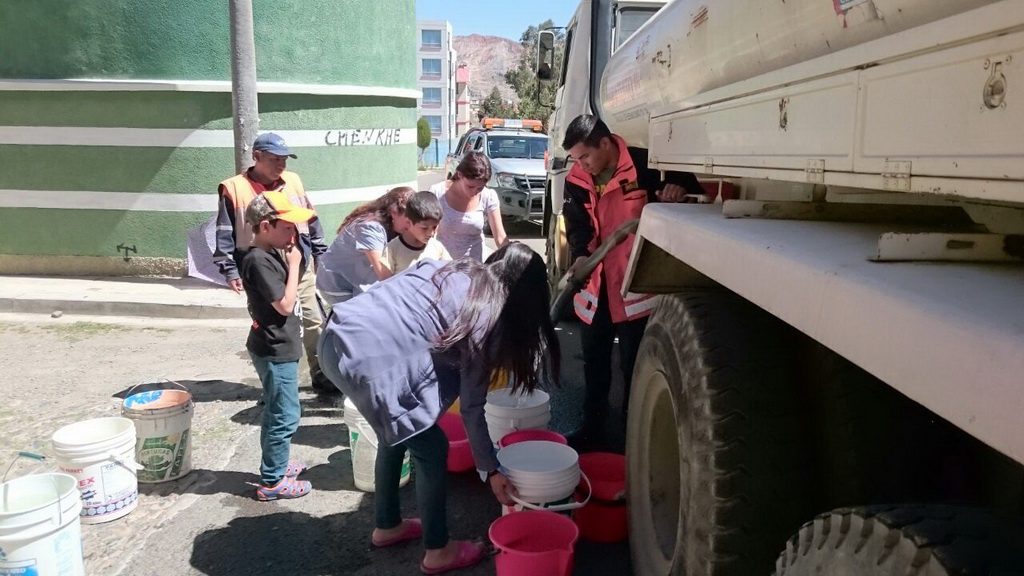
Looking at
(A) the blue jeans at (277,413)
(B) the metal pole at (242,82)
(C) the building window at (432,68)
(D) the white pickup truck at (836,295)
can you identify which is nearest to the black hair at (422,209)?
(A) the blue jeans at (277,413)

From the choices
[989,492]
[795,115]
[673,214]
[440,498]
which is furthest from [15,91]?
[989,492]

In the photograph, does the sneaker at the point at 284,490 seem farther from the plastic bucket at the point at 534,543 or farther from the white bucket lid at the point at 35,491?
the plastic bucket at the point at 534,543

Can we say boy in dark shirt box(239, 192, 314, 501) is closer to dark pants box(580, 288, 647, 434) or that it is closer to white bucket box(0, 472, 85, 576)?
white bucket box(0, 472, 85, 576)

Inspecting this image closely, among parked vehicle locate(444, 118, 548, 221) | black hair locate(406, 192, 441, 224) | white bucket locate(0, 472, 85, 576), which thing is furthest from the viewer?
parked vehicle locate(444, 118, 548, 221)

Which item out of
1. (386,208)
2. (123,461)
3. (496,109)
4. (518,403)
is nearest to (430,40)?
(496,109)

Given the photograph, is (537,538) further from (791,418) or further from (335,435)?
(335,435)

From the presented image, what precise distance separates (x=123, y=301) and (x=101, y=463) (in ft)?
13.9

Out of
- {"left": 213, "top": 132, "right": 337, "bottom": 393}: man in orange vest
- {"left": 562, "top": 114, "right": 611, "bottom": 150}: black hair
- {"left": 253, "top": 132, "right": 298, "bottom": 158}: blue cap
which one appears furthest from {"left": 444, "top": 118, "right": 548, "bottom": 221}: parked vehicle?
{"left": 562, "top": 114, "right": 611, "bottom": 150}: black hair

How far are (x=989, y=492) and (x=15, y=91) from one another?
8.76 metres

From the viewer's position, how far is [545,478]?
2.85 metres

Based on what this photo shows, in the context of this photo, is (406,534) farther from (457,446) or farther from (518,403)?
(518,403)

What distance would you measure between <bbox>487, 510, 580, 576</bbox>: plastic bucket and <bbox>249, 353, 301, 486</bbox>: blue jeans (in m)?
1.28

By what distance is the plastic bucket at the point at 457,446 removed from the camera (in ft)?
12.4

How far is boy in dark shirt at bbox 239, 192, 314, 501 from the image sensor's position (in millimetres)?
3451
